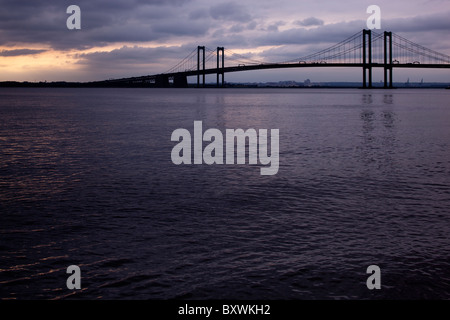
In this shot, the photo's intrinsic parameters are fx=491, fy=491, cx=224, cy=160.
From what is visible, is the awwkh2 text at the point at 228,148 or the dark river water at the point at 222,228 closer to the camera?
the dark river water at the point at 222,228

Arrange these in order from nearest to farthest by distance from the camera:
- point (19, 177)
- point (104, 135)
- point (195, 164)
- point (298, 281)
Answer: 1. point (298, 281)
2. point (19, 177)
3. point (195, 164)
4. point (104, 135)

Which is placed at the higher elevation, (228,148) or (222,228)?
(228,148)

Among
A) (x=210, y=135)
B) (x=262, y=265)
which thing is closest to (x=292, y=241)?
(x=262, y=265)

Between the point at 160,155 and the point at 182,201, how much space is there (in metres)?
6.09

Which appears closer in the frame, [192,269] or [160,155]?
[192,269]

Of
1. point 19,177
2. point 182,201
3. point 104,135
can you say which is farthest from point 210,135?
point 182,201

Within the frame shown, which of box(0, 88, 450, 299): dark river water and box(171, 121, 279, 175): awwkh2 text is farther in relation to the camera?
box(171, 121, 279, 175): awwkh2 text

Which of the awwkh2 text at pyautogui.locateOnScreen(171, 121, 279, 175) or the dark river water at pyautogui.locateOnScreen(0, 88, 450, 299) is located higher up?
the awwkh2 text at pyautogui.locateOnScreen(171, 121, 279, 175)

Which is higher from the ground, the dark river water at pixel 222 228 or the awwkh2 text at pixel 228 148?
the awwkh2 text at pixel 228 148

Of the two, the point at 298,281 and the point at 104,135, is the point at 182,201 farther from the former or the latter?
the point at 104,135

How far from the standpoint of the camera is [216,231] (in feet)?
23.0
